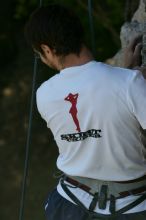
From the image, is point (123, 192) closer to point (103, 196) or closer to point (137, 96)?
point (103, 196)

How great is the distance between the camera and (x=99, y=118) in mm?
1979

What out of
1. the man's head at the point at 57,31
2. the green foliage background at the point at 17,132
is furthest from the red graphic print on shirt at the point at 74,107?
the green foliage background at the point at 17,132

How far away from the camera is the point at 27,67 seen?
6965 mm

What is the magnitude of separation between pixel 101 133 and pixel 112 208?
0.26 meters

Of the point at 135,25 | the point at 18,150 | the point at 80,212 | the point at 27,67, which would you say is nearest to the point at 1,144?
the point at 18,150

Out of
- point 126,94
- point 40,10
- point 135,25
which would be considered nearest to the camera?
point 126,94

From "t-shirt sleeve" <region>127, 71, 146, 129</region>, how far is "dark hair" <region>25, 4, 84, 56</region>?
0.73 feet

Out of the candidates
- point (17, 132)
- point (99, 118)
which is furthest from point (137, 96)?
point (17, 132)

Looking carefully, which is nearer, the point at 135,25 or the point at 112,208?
the point at 112,208

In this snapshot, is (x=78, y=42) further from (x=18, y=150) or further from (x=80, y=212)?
(x=18, y=150)

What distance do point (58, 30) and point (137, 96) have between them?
Answer: 338mm

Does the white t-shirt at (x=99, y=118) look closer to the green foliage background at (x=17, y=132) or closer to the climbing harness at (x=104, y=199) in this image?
the climbing harness at (x=104, y=199)

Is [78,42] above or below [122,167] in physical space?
above

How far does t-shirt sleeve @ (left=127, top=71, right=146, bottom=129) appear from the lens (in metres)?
1.89
